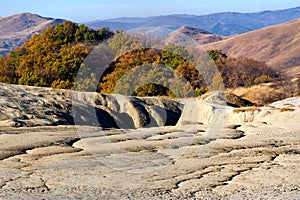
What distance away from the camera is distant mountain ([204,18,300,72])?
157 meters

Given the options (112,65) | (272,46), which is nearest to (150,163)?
(112,65)

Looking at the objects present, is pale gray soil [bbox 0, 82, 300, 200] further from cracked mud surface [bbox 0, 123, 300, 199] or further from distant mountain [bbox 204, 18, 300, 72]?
distant mountain [bbox 204, 18, 300, 72]

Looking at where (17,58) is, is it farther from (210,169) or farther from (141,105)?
(210,169)

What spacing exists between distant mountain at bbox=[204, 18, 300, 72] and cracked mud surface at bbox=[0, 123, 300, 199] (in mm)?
129396

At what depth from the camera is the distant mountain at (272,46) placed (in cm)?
15675

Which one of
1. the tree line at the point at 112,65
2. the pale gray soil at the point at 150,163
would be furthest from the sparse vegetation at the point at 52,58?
the pale gray soil at the point at 150,163

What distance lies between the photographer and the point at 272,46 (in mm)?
177500

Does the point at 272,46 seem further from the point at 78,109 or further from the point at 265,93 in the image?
the point at 78,109

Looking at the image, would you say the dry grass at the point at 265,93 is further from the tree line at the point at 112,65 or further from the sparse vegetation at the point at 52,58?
the sparse vegetation at the point at 52,58

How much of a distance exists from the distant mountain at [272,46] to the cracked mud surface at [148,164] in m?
129

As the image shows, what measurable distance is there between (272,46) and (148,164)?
547 feet

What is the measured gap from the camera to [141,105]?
A: 35.2 metres

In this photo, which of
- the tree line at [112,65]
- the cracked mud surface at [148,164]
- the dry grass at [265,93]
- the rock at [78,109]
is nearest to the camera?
the cracked mud surface at [148,164]

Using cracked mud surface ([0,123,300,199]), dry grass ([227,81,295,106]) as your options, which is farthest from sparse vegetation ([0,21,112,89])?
cracked mud surface ([0,123,300,199])
